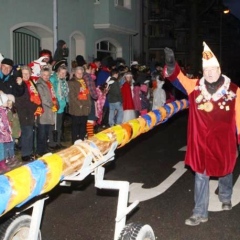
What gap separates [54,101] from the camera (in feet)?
31.1

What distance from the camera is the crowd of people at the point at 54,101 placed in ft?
26.8

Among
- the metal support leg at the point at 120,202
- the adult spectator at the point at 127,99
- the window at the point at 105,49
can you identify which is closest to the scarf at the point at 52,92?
the adult spectator at the point at 127,99

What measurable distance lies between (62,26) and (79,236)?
13.0 metres

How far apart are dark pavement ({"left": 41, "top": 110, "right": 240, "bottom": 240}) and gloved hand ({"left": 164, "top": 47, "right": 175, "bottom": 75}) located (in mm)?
1832

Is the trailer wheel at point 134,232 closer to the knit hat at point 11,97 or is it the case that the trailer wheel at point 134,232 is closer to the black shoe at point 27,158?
the knit hat at point 11,97

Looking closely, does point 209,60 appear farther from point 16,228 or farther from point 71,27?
point 71,27

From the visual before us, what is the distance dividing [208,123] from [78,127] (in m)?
5.42

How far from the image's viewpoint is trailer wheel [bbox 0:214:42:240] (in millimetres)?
3889

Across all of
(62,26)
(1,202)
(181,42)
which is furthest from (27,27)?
(181,42)

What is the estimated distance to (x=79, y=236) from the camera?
5238 millimetres

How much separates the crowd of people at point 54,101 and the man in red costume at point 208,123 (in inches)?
135

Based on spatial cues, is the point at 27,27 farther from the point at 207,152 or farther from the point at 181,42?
the point at 181,42

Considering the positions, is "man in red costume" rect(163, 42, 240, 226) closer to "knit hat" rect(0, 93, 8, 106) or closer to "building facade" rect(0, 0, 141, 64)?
"knit hat" rect(0, 93, 8, 106)

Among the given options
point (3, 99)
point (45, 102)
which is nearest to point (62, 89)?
point (45, 102)
